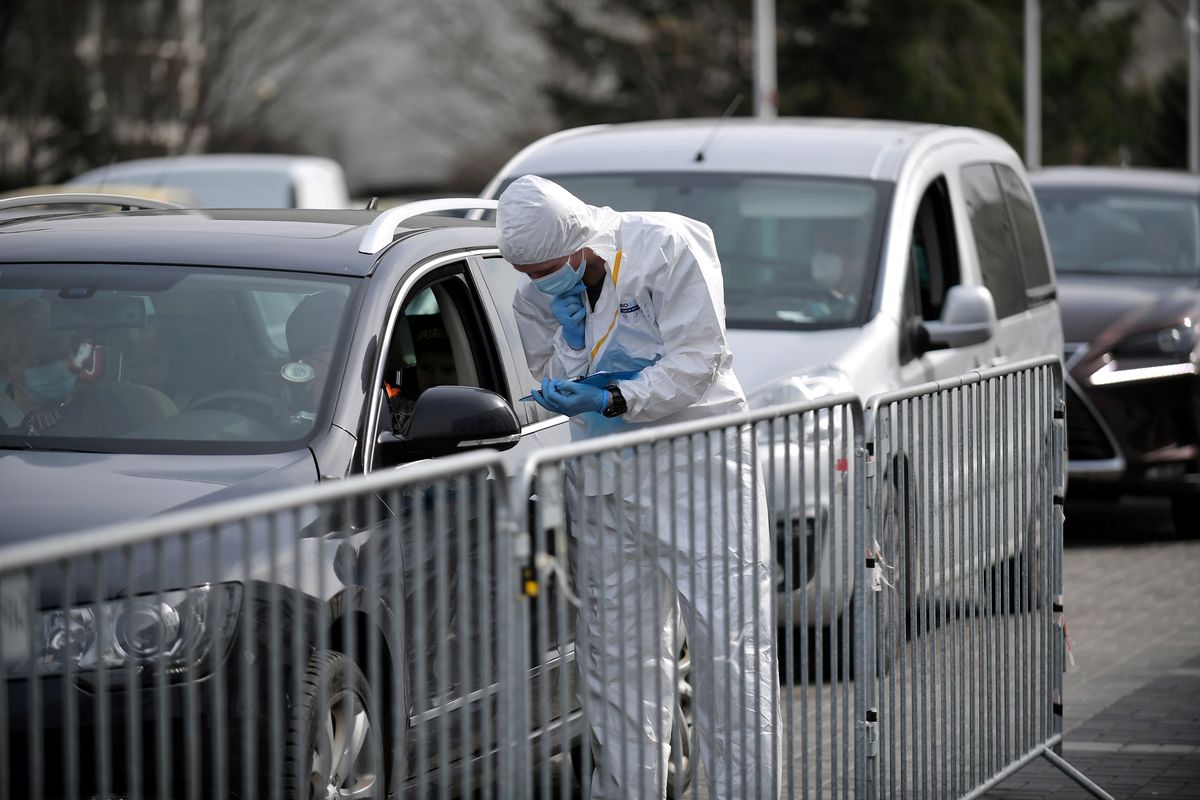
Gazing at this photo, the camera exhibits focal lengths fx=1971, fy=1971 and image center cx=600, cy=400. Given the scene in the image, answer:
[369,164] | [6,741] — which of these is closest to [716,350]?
Answer: [6,741]

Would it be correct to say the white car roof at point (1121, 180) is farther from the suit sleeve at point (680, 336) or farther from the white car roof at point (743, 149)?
the suit sleeve at point (680, 336)

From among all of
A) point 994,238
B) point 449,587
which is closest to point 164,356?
point 449,587

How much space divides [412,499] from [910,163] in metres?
5.53

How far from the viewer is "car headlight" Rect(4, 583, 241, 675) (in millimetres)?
2771

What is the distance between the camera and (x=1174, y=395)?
10969mm

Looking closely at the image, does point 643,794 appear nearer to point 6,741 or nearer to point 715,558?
point 715,558

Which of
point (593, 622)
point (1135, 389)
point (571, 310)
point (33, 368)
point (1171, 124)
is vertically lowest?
point (1135, 389)

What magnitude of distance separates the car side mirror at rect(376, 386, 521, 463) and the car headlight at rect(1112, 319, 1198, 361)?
7.09m

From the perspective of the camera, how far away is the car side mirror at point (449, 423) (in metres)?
4.56

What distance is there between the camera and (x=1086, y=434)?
1092cm

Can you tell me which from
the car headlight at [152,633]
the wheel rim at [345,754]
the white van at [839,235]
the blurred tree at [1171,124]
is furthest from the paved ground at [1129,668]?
the blurred tree at [1171,124]

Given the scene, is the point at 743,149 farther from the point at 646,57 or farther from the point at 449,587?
the point at 646,57

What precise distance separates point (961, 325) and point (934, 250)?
75cm

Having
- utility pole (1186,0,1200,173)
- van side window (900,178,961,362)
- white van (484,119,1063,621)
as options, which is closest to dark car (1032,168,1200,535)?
white van (484,119,1063,621)
